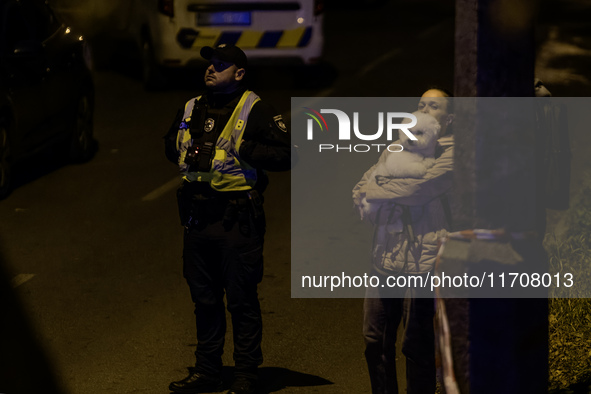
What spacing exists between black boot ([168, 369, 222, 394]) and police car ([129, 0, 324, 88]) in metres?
9.21

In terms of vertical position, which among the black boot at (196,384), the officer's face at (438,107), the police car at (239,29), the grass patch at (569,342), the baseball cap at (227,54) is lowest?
the black boot at (196,384)

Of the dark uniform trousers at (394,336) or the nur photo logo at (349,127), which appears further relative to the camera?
the nur photo logo at (349,127)

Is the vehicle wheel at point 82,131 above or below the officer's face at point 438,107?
below

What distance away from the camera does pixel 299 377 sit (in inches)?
284

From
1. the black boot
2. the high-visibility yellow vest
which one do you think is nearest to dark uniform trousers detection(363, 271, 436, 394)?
the high-visibility yellow vest

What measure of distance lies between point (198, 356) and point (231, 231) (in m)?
0.82

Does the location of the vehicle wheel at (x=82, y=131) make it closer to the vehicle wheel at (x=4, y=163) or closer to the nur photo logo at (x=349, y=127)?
the vehicle wheel at (x=4, y=163)

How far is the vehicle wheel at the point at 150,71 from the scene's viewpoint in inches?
653

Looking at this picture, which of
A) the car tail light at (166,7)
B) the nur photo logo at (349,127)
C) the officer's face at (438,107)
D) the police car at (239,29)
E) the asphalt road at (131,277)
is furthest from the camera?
the car tail light at (166,7)

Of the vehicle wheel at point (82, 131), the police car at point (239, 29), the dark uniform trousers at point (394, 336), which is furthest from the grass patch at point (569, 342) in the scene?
the police car at point (239, 29)

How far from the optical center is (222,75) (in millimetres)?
6539

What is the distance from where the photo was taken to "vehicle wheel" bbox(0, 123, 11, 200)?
1101 cm

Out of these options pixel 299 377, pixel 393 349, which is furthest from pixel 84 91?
pixel 393 349

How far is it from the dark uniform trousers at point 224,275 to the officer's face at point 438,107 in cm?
118
